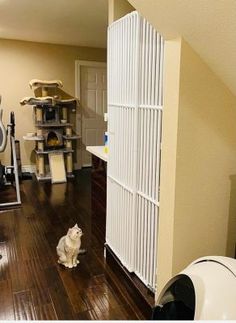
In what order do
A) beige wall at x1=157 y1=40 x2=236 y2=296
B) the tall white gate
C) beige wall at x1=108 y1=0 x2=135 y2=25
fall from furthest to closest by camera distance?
beige wall at x1=108 y1=0 x2=135 y2=25 < the tall white gate < beige wall at x1=157 y1=40 x2=236 y2=296

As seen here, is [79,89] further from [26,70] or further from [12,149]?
[12,149]

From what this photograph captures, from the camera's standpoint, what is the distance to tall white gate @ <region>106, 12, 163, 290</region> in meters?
1.95

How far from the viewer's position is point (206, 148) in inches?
61.6

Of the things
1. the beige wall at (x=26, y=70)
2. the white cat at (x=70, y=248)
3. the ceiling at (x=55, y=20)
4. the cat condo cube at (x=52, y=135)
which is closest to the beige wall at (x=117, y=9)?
the ceiling at (x=55, y=20)

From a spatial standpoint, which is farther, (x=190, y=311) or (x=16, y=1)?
(x=16, y=1)

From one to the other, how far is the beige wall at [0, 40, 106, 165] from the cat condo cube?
A: 0.27 meters

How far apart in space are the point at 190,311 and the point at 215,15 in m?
1.12

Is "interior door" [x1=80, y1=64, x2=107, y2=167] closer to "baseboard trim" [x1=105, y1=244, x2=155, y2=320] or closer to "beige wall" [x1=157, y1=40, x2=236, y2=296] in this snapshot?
"baseboard trim" [x1=105, y1=244, x2=155, y2=320]

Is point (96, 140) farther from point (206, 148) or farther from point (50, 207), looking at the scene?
point (206, 148)

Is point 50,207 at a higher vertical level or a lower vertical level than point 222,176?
lower

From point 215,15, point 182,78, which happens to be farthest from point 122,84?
point 215,15

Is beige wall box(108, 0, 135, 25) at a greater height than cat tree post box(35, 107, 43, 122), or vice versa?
beige wall box(108, 0, 135, 25)

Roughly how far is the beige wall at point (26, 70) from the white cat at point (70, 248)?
3.49 meters

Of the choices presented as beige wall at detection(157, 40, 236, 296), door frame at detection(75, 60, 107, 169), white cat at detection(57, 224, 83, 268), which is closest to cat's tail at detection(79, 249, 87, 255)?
white cat at detection(57, 224, 83, 268)
